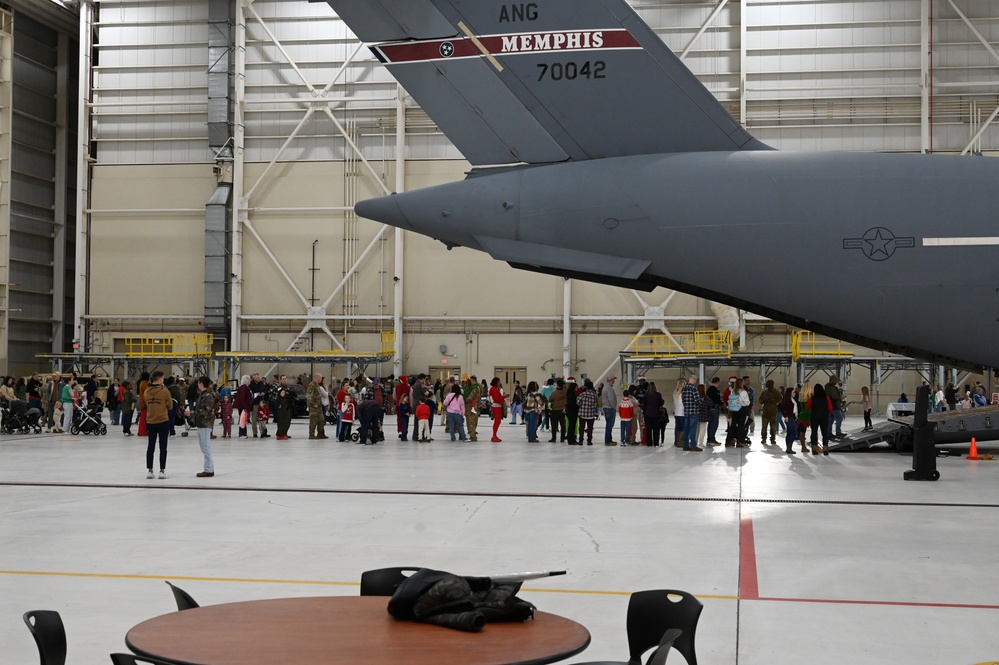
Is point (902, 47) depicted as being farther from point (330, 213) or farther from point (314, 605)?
point (314, 605)

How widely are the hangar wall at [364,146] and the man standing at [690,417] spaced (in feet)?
61.2

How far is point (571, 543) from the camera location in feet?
28.7

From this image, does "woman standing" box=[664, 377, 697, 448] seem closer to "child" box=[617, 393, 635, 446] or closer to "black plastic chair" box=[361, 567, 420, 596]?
"child" box=[617, 393, 635, 446]

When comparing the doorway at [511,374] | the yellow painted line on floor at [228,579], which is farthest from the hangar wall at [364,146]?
the yellow painted line on floor at [228,579]

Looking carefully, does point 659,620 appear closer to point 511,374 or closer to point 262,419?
point 262,419

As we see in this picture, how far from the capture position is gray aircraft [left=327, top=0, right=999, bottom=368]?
26.5ft

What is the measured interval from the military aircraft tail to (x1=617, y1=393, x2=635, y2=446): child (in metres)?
13.0

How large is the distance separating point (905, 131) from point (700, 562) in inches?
1328

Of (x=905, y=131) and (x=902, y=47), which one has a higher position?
(x=902, y=47)

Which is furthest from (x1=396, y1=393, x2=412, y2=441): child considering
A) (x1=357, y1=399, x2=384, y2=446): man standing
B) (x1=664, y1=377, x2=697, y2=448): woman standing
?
(x1=664, y1=377, x2=697, y2=448): woman standing

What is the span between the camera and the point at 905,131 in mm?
37250

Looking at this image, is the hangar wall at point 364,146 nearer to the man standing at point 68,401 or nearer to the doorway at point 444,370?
the doorway at point 444,370

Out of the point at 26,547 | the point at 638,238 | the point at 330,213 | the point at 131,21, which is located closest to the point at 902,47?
→ the point at 330,213

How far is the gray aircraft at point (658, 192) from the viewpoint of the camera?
8.07 meters
